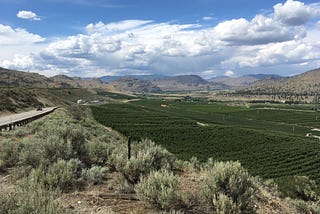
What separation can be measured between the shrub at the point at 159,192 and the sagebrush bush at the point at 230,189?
3.16 feet

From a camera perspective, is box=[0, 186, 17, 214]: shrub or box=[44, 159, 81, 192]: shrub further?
box=[44, 159, 81, 192]: shrub

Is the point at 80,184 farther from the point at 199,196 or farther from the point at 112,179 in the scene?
the point at 199,196

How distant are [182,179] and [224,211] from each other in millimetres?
3536

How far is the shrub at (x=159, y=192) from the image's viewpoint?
6.66 m

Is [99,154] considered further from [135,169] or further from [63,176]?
[63,176]

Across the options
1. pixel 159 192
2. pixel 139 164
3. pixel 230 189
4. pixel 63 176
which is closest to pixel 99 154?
pixel 139 164

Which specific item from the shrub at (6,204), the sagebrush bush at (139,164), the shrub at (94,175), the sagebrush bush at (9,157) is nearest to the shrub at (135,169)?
the sagebrush bush at (139,164)

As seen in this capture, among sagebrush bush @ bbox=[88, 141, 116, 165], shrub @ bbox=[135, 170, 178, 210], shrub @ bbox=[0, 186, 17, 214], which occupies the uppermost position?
shrub @ bbox=[0, 186, 17, 214]

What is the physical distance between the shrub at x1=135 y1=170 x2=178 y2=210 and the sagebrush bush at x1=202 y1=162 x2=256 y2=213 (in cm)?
96

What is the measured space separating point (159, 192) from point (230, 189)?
187cm

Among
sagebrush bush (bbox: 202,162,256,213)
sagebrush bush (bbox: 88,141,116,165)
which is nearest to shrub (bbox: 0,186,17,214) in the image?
sagebrush bush (bbox: 202,162,256,213)

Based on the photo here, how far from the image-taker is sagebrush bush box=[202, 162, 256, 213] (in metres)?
6.82

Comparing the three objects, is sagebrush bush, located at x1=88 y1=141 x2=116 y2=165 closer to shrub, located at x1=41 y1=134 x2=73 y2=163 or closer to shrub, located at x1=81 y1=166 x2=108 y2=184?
shrub, located at x1=41 y1=134 x2=73 y2=163

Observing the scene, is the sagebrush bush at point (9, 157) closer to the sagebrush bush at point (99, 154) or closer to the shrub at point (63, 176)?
the sagebrush bush at point (99, 154)
